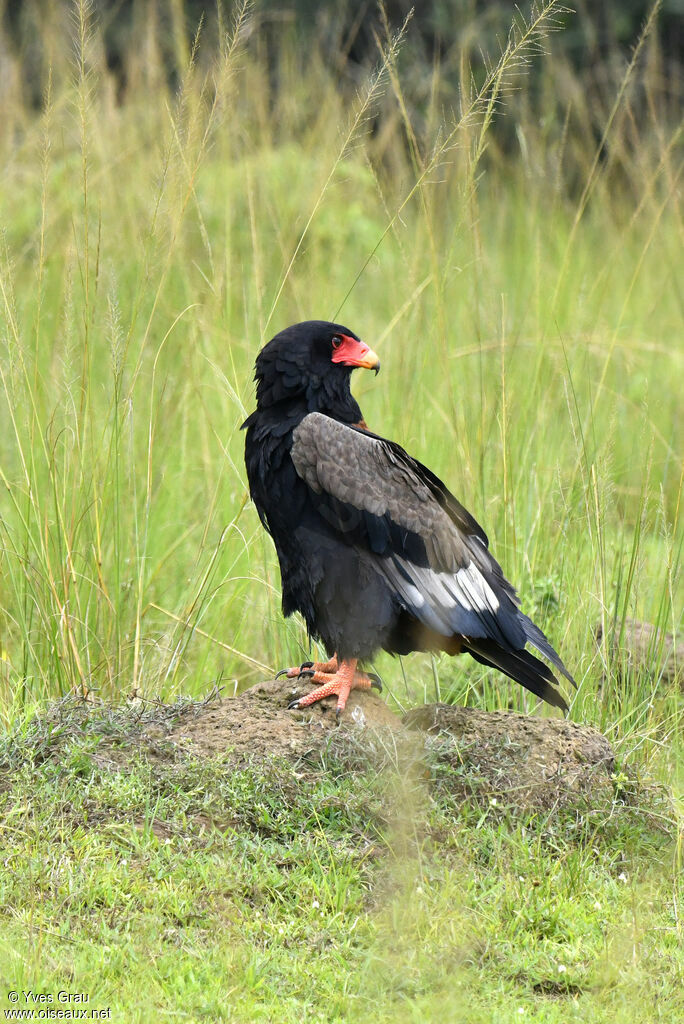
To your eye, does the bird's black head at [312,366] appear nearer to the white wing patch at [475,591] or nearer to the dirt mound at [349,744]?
the white wing patch at [475,591]

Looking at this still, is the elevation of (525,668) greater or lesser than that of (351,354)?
lesser

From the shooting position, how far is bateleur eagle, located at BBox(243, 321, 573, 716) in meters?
3.87

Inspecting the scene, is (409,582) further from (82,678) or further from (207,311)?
(207,311)

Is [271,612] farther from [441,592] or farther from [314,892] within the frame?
[314,892]

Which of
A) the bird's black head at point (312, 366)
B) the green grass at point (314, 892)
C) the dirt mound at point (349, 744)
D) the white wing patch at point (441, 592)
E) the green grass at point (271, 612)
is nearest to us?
the green grass at point (314, 892)

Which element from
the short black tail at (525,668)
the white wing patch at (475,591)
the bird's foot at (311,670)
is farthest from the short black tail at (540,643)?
the bird's foot at (311,670)

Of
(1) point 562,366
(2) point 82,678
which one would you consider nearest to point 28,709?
(2) point 82,678

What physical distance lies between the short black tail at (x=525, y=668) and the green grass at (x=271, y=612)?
0.43m

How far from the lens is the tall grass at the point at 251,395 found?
163 inches

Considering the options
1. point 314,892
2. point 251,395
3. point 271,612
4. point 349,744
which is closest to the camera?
point 314,892

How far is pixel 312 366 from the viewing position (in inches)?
162

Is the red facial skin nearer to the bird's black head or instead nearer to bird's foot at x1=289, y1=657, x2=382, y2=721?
the bird's black head

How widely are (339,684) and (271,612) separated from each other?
900 mm

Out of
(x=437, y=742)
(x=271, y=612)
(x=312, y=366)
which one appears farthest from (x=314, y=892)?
(x=312, y=366)
